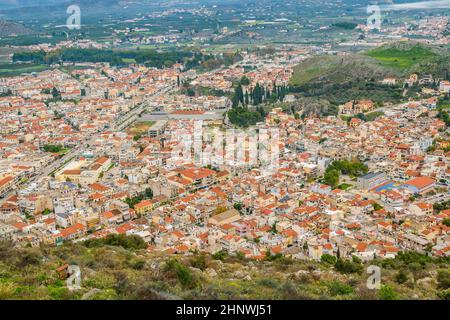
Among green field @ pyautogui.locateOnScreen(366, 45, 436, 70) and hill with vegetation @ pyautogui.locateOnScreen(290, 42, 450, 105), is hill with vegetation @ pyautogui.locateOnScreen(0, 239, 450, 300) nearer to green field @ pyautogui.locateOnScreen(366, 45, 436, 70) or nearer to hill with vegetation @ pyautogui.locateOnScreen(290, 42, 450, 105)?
hill with vegetation @ pyautogui.locateOnScreen(290, 42, 450, 105)

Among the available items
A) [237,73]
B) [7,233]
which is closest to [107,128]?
[7,233]

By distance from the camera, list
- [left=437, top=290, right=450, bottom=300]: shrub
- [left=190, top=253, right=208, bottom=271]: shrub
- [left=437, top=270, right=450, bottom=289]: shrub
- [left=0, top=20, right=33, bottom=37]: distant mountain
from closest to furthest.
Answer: [left=437, top=290, right=450, bottom=300]: shrub
[left=437, top=270, right=450, bottom=289]: shrub
[left=190, top=253, right=208, bottom=271]: shrub
[left=0, top=20, right=33, bottom=37]: distant mountain

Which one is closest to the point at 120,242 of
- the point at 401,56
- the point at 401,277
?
the point at 401,277

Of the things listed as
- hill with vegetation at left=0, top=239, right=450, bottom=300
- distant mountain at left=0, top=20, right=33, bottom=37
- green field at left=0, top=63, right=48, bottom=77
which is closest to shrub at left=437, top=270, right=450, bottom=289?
hill with vegetation at left=0, top=239, right=450, bottom=300

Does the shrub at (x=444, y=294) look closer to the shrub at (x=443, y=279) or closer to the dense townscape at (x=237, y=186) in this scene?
the shrub at (x=443, y=279)

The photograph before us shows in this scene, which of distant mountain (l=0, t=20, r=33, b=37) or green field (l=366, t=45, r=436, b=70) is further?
distant mountain (l=0, t=20, r=33, b=37)
